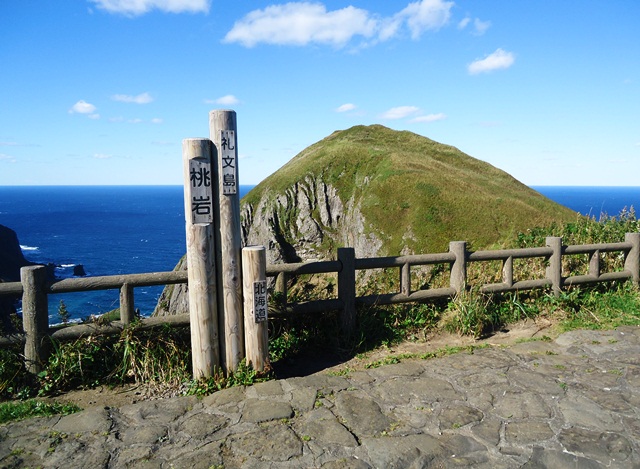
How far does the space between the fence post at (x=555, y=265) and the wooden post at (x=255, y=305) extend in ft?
18.3

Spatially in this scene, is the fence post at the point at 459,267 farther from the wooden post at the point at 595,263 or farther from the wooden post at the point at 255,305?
the wooden post at the point at 255,305

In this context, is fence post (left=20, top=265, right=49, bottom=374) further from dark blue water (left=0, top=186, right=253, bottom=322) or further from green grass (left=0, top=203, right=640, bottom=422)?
dark blue water (left=0, top=186, right=253, bottom=322)

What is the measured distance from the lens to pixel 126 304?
609cm

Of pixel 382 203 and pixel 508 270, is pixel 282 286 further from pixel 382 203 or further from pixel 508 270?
pixel 382 203

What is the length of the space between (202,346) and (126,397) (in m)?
1.05

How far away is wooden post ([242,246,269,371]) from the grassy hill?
58.5ft

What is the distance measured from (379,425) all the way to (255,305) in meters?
2.01

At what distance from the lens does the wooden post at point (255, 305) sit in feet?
19.0

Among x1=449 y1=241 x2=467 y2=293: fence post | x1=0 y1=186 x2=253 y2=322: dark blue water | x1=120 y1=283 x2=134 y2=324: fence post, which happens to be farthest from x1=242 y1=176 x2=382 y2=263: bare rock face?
x1=120 y1=283 x2=134 y2=324: fence post

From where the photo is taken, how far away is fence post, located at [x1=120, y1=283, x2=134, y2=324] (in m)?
6.05

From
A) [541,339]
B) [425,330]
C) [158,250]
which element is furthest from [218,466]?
Result: [158,250]

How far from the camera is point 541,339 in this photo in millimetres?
7375

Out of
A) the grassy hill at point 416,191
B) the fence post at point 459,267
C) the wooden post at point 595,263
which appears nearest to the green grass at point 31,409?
the fence post at point 459,267

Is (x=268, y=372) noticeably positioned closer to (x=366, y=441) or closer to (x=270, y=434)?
(x=270, y=434)
